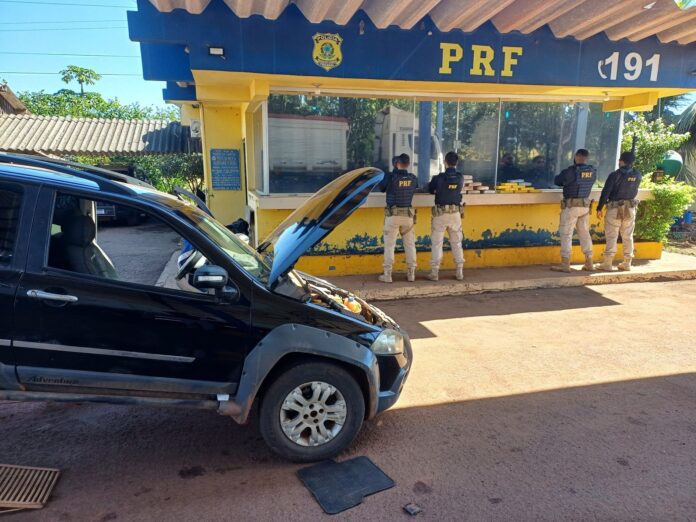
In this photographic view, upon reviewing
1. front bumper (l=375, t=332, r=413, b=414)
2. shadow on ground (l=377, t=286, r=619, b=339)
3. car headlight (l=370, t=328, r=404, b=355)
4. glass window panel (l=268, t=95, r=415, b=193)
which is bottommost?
shadow on ground (l=377, t=286, r=619, b=339)

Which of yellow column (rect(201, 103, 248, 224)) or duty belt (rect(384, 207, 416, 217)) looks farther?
yellow column (rect(201, 103, 248, 224))

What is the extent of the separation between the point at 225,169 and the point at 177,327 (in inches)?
288

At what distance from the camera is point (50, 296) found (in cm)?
268

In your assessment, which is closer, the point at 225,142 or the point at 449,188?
the point at 449,188

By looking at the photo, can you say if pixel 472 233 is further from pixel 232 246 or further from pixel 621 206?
pixel 232 246

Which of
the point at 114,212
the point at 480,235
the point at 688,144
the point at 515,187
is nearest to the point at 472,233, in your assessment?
the point at 480,235

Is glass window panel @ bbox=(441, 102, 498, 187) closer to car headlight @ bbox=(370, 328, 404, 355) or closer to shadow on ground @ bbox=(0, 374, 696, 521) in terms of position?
shadow on ground @ bbox=(0, 374, 696, 521)

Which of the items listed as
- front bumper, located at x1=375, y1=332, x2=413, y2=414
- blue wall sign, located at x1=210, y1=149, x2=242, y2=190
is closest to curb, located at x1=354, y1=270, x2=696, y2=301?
front bumper, located at x1=375, y1=332, x2=413, y2=414

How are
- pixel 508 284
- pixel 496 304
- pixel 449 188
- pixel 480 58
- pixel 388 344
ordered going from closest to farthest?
pixel 388 344
pixel 496 304
pixel 480 58
pixel 449 188
pixel 508 284

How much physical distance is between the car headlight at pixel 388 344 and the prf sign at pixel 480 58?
489cm

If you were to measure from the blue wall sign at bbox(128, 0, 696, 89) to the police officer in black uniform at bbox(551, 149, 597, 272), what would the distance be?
1.32 metres

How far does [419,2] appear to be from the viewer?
589cm

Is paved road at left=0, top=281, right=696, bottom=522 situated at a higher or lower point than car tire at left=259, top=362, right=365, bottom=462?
lower

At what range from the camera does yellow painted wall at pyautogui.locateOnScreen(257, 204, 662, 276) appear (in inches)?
305
